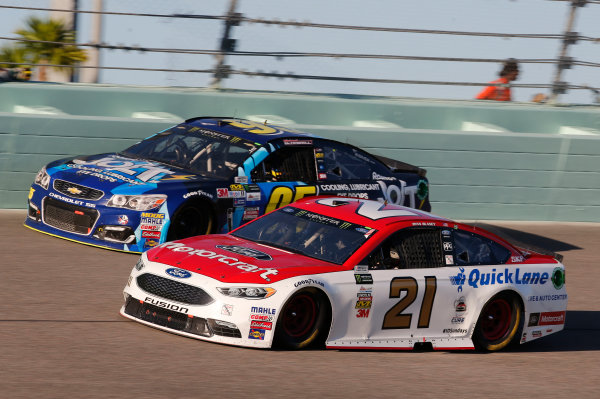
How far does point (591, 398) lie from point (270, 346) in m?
2.36

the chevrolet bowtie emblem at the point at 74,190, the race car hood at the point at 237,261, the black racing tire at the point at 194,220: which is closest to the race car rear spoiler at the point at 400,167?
the black racing tire at the point at 194,220

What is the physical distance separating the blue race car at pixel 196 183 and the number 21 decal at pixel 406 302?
10.5 feet

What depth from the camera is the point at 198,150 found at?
10812 millimetres

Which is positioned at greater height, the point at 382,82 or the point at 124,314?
the point at 382,82

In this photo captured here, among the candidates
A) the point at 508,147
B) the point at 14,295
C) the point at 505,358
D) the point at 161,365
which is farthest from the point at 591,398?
the point at 508,147

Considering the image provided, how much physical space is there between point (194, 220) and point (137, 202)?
739 millimetres

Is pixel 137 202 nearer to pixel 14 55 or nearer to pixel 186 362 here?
pixel 186 362

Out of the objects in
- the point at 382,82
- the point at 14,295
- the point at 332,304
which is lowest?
the point at 14,295

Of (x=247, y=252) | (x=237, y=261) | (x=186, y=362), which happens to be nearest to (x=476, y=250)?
(x=247, y=252)

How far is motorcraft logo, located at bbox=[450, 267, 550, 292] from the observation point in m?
7.79

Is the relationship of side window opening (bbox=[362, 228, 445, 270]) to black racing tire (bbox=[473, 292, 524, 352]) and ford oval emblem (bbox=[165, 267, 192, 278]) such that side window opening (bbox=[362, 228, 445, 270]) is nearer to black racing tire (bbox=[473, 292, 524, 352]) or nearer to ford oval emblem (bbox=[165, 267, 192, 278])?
black racing tire (bbox=[473, 292, 524, 352])

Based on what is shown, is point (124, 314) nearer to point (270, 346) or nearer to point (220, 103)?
point (270, 346)

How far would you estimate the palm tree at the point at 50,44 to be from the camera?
1328 centimetres

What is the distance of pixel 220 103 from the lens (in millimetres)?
13844
